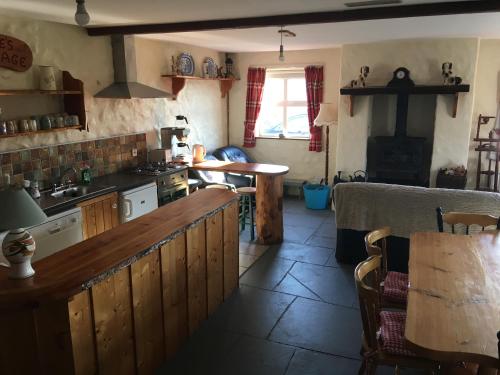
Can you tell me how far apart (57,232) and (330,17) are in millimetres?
2717

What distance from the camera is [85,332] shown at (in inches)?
80.0

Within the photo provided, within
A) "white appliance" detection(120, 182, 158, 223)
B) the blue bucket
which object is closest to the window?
the blue bucket

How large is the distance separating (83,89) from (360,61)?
3.72 metres

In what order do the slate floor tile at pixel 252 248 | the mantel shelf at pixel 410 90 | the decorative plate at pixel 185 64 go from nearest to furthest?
the slate floor tile at pixel 252 248, the mantel shelf at pixel 410 90, the decorative plate at pixel 185 64

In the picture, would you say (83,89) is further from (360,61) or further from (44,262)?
(360,61)

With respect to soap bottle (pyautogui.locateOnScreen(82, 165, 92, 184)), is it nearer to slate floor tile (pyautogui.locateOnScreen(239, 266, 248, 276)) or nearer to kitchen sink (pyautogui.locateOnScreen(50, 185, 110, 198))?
kitchen sink (pyautogui.locateOnScreen(50, 185, 110, 198))

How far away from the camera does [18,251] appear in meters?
1.90

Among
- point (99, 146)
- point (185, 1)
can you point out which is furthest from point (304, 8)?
point (99, 146)

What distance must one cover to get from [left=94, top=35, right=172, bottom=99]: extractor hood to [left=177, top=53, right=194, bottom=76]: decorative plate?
100cm

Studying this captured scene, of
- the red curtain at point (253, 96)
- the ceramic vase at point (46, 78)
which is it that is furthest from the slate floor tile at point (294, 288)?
the red curtain at point (253, 96)

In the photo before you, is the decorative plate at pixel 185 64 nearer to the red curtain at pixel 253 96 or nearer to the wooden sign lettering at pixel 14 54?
the red curtain at pixel 253 96

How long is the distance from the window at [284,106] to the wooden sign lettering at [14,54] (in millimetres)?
4150

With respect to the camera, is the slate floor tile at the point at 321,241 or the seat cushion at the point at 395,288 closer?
the seat cushion at the point at 395,288

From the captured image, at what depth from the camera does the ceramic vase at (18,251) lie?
6.19 ft
